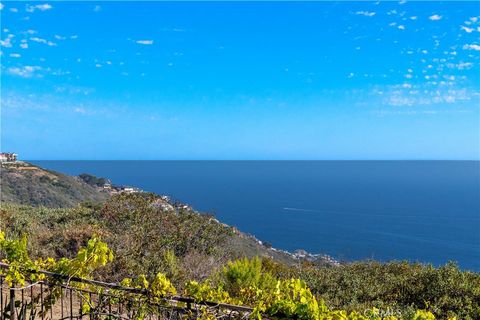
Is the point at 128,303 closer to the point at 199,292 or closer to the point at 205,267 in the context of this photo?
the point at 199,292

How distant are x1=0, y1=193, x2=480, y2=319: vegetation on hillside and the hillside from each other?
2882cm

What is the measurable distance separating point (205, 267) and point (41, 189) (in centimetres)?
4014

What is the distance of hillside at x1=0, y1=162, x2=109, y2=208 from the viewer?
41.5 meters

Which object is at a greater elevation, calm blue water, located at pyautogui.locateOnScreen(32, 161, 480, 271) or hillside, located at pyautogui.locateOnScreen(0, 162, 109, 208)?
hillside, located at pyautogui.locateOnScreen(0, 162, 109, 208)

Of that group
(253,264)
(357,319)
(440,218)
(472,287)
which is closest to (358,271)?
(472,287)

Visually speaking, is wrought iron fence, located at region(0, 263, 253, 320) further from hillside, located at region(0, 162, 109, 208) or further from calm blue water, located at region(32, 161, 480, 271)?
calm blue water, located at region(32, 161, 480, 271)

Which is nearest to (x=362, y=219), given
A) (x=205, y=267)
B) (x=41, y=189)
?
(x=41, y=189)

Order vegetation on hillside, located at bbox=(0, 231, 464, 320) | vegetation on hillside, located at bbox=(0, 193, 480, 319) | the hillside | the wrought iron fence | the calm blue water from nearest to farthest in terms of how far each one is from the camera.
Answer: vegetation on hillside, located at bbox=(0, 231, 464, 320), the wrought iron fence, vegetation on hillside, located at bbox=(0, 193, 480, 319), the hillside, the calm blue water

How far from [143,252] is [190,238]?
292 centimetres

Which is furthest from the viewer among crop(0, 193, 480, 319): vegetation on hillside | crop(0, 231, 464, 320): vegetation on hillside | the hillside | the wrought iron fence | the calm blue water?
the calm blue water

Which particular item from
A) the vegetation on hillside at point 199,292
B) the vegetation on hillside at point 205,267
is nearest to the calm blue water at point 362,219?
the vegetation on hillside at point 205,267

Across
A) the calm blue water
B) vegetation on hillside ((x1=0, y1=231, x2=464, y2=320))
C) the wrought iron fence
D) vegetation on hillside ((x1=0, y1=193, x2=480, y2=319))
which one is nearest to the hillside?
the calm blue water

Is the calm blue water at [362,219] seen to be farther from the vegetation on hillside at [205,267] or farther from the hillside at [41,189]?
the vegetation on hillside at [205,267]

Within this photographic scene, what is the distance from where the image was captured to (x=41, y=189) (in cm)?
4528
